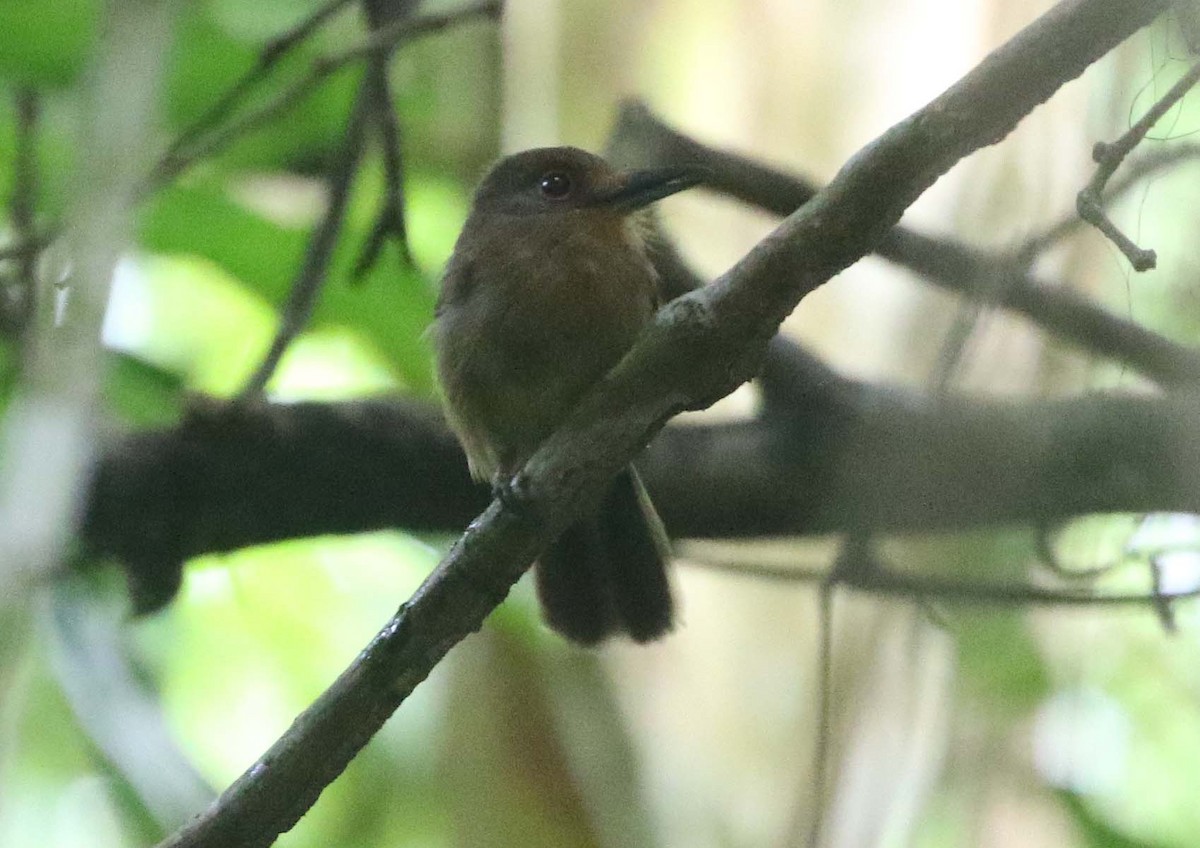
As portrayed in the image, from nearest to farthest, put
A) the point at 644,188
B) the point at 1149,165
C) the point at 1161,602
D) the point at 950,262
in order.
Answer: the point at 1149,165 → the point at 1161,602 → the point at 644,188 → the point at 950,262

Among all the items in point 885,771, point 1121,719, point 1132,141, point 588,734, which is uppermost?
point 1132,141

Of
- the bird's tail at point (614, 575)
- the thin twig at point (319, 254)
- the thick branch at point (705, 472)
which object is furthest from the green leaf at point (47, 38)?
the bird's tail at point (614, 575)

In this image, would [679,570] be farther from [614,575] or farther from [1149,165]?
[1149,165]

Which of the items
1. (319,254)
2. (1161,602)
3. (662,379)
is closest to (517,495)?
(662,379)

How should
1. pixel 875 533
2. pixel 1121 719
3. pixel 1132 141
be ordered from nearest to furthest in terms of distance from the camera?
pixel 1132 141 < pixel 1121 719 < pixel 875 533

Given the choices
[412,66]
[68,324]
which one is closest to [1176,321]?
[68,324]

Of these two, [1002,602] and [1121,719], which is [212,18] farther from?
[1121,719]
